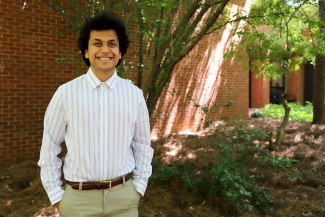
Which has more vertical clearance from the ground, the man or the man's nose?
the man's nose

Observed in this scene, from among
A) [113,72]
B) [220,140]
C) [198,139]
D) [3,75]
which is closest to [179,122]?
[198,139]

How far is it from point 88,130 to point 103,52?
49cm

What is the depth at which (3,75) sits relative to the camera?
5.98m

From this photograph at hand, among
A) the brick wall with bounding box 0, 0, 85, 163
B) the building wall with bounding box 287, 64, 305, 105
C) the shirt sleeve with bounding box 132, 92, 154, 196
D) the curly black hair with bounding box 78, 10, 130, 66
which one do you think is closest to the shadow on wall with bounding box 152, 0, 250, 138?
the brick wall with bounding box 0, 0, 85, 163

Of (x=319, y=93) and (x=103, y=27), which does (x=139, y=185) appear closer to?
(x=103, y=27)

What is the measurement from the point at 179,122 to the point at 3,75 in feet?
14.9

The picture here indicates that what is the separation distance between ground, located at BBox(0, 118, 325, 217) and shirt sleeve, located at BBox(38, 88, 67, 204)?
226 centimetres

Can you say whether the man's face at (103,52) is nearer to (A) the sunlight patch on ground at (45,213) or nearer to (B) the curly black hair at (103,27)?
(B) the curly black hair at (103,27)

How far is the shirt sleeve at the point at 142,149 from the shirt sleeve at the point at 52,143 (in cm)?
49

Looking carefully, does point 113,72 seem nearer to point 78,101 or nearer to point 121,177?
point 78,101

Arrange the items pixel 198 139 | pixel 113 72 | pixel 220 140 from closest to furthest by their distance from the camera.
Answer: pixel 113 72, pixel 220 140, pixel 198 139

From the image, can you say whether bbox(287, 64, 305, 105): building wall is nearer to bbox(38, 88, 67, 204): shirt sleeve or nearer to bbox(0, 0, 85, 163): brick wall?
bbox(0, 0, 85, 163): brick wall

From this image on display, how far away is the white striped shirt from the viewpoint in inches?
82.6

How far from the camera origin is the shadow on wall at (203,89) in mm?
8758
